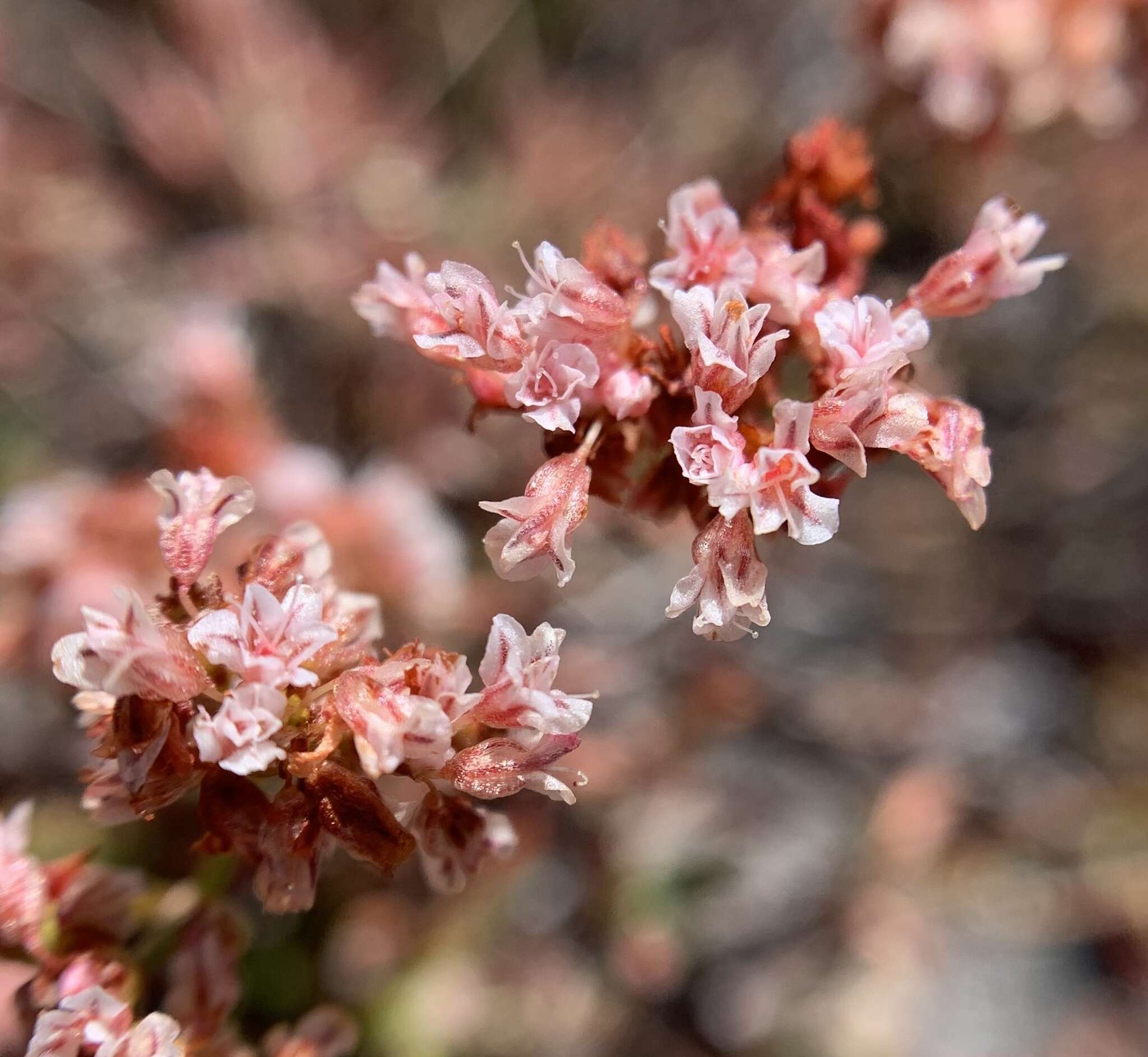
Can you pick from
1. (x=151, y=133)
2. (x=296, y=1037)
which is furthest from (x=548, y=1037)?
(x=151, y=133)

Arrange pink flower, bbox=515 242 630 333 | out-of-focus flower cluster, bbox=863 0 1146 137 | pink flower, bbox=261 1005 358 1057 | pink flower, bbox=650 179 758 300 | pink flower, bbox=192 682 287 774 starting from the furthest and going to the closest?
1. out-of-focus flower cluster, bbox=863 0 1146 137
2. pink flower, bbox=261 1005 358 1057
3. pink flower, bbox=650 179 758 300
4. pink flower, bbox=515 242 630 333
5. pink flower, bbox=192 682 287 774

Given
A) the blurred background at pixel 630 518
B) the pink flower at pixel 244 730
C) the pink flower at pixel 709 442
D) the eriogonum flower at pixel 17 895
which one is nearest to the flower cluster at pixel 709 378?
the pink flower at pixel 709 442

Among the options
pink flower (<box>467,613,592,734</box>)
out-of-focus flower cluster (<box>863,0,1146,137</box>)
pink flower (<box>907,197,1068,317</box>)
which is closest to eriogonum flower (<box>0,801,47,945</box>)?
pink flower (<box>467,613,592,734</box>)

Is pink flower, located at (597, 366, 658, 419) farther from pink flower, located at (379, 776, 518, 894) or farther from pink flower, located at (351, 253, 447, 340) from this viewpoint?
pink flower, located at (379, 776, 518, 894)

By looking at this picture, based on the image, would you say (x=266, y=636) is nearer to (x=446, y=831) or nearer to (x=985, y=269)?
(x=446, y=831)

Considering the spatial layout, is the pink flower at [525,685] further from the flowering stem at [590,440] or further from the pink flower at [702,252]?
the pink flower at [702,252]

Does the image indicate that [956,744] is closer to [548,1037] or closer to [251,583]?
[548,1037]
